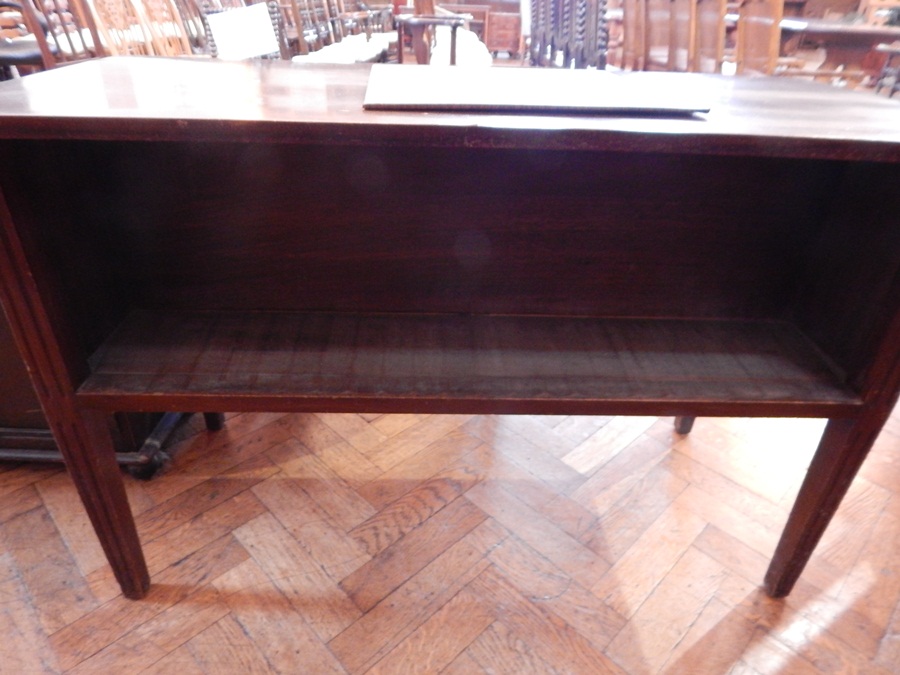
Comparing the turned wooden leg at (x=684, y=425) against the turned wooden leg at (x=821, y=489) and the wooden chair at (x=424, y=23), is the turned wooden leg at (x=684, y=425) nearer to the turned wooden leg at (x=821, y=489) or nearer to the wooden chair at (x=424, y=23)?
the turned wooden leg at (x=821, y=489)

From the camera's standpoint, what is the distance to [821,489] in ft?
2.43

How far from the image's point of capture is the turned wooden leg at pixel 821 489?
2.30 feet

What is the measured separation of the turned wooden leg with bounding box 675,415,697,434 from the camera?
1.16 meters

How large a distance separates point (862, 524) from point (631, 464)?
0.38 m

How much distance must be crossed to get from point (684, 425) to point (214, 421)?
908 mm

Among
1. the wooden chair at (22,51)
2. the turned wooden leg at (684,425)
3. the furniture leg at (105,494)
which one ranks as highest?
the wooden chair at (22,51)

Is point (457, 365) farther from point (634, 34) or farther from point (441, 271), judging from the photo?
point (634, 34)

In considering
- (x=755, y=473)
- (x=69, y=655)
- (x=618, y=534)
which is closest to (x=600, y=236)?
(x=618, y=534)

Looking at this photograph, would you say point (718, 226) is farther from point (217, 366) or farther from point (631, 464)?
point (217, 366)

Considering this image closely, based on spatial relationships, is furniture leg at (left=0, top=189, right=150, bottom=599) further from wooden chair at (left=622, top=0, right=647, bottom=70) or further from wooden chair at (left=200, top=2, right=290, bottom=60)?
wooden chair at (left=622, top=0, right=647, bottom=70)

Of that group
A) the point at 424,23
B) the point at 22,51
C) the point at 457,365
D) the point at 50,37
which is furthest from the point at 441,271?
the point at 50,37

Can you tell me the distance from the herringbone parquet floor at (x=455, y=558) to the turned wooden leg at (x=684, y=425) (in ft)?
0.10

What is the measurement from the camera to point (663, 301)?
2.71ft

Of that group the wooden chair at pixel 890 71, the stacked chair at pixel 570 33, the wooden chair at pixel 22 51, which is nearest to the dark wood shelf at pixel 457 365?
the wooden chair at pixel 22 51
